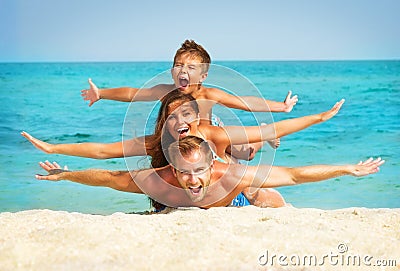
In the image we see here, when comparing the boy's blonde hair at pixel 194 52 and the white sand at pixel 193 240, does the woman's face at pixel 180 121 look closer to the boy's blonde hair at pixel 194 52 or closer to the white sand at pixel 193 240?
the boy's blonde hair at pixel 194 52

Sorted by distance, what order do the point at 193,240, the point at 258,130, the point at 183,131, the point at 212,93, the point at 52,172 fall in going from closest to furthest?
the point at 193,240 < the point at 183,131 < the point at 258,130 < the point at 52,172 < the point at 212,93

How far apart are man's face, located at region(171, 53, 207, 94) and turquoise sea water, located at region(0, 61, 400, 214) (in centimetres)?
35

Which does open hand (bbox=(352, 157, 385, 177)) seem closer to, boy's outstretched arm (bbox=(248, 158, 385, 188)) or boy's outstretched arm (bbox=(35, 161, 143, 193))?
boy's outstretched arm (bbox=(248, 158, 385, 188))

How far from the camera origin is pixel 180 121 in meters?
4.02

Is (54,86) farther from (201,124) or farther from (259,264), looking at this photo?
(259,264)

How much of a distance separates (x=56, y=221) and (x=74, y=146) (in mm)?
922

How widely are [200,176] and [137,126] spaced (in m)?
0.81

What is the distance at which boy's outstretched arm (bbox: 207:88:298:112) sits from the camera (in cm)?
453

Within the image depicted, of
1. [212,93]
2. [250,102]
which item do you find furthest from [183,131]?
[250,102]

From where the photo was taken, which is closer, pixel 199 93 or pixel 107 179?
pixel 107 179

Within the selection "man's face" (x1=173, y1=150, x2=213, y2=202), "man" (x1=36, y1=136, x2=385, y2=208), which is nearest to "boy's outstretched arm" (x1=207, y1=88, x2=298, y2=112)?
"man" (x1=36, y1=136, x2=385, y2=208)


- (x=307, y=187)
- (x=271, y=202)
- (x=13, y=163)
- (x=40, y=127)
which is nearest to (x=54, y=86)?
(x=40, y=127)

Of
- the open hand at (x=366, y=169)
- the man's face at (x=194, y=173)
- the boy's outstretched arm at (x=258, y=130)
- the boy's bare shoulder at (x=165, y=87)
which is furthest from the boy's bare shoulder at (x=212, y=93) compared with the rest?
the open hand at (x=366, y=169)

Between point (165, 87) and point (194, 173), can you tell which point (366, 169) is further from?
point (165, 87)
